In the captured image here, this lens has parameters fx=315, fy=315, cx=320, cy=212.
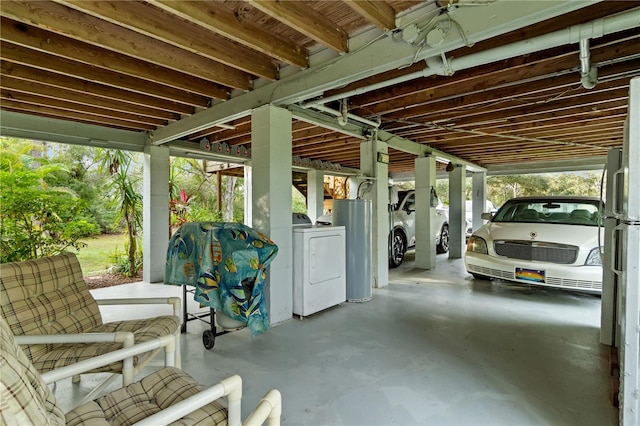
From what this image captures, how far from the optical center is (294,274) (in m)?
3.82

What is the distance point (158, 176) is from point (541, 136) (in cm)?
751

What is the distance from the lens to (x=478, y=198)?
9.70 meters

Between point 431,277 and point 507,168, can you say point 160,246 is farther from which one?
point 507,168

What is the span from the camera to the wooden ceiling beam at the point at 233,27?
2301 mm

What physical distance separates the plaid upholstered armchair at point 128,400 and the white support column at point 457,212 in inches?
305

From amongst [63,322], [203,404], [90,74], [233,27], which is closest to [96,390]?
[63,322]

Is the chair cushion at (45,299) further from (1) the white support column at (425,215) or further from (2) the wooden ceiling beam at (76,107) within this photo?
(1) the white support column at (425,215)

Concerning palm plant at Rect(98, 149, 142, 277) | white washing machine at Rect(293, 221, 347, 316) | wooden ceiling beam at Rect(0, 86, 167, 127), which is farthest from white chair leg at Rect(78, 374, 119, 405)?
palm plant at Rect(98, 149, 142, 277)

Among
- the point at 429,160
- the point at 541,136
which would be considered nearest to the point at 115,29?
the point at 429,160

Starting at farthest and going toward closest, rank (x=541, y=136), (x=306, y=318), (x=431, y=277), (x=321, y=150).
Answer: (x=321, y=150) → (x=541, y=136) → (x=431, y=277) → (x=306, y=318)

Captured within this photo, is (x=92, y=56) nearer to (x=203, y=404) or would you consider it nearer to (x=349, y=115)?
(x=349, y=115)

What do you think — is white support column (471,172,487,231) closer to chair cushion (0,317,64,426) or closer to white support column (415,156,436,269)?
white support column (415,156,436,269)

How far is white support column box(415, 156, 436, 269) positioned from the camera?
256 inches

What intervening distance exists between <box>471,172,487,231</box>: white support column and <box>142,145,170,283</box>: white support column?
8.52 meters
